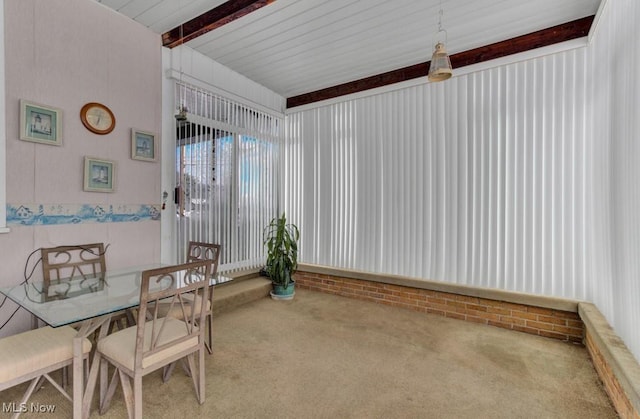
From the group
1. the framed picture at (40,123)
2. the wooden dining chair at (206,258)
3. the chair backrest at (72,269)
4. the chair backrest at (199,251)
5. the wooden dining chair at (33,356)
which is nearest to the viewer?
the wooden dining chair at (33,356)

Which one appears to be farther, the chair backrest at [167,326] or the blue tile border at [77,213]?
the blue tile border at [77,213]

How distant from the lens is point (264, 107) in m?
4.46

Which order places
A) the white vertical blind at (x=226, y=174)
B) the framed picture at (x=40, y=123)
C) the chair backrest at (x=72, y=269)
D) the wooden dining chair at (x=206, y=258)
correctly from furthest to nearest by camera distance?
1. the white vertical blind at (x=226, y=174)
2. the wooden dining chair at (x=206, y=258)
3. the framed picture at (x=40, y=123)
4. the chair backrest at (x=72, y=269)

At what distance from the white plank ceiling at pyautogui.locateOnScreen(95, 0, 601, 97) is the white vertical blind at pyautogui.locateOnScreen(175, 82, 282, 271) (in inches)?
26.7

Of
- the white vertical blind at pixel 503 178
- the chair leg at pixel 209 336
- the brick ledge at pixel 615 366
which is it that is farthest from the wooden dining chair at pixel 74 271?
the brick ledge at pixel 615 366

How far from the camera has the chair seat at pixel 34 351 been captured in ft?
5.08

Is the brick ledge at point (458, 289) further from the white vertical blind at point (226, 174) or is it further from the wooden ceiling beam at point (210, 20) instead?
the wooden ceiling beam at point (210, 20)

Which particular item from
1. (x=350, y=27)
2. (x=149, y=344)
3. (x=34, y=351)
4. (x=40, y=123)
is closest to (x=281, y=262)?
(x=149, y=344)

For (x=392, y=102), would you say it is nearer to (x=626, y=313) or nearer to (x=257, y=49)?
(x=257, y=49)

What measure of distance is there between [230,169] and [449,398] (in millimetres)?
3461

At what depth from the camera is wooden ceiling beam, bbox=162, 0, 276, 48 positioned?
2.55 meters

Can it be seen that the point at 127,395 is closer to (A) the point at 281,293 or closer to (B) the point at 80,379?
(B) the point at 80,379

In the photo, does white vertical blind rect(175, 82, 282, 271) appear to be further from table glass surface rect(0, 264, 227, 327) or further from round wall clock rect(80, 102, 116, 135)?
table glass surface rect(0, 264, 227, 327)

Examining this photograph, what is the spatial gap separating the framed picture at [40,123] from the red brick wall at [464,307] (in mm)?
→ 3391
